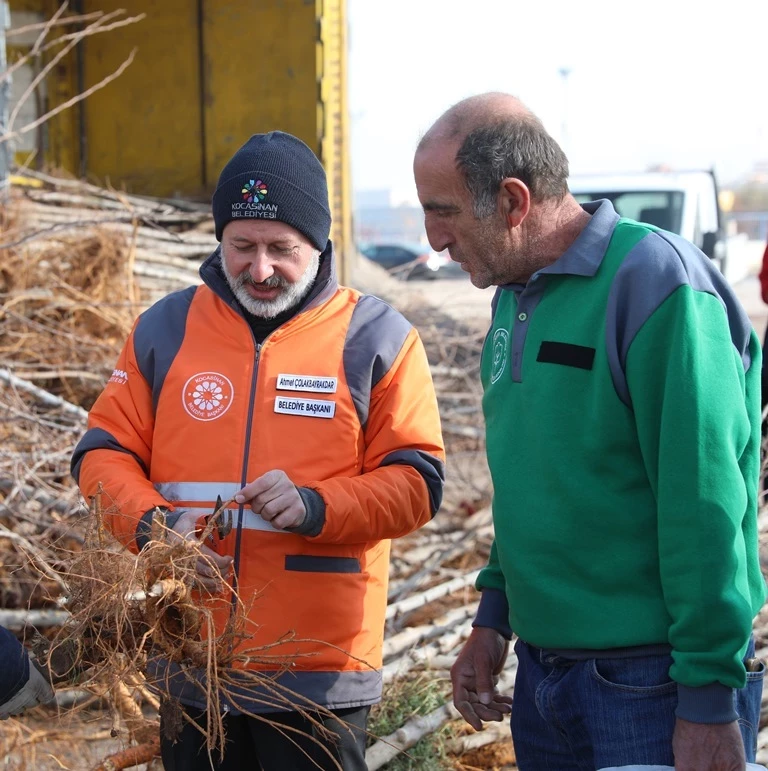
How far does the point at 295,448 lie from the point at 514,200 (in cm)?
80

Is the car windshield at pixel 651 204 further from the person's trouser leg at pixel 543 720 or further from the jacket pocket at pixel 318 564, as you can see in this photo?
the person's trouser leg at pixel 543 720

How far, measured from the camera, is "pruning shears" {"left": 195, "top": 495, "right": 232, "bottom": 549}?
223 centimetres

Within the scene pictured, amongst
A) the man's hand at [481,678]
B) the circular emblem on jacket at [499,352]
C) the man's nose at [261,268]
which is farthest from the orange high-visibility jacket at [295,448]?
the circular emblem on jacket at [499,352]

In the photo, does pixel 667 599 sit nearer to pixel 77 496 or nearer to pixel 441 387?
pixel 77 496

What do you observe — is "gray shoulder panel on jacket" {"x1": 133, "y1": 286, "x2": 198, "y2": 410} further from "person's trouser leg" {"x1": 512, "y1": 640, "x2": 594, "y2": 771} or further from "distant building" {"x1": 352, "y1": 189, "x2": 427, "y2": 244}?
"distant building" {"x1": 352, "y1": 189, "x2": 427, "y2": 244}

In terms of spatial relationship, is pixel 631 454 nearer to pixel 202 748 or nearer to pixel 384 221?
pixel 202 748

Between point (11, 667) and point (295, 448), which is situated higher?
point (295, 448)

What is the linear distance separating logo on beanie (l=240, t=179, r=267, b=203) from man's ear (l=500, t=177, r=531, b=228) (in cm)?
76

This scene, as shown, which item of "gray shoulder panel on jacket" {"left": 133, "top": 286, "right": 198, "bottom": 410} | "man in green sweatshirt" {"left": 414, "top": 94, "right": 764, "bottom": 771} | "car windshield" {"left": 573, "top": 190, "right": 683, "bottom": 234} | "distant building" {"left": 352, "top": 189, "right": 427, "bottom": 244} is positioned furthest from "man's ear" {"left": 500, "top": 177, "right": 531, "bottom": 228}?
"car windshield" {"left": 573, "top": 190, "right": 683, "bottom": 234}

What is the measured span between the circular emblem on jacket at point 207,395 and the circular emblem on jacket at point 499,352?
2.11 ft

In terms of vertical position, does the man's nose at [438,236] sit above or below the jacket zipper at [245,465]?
above

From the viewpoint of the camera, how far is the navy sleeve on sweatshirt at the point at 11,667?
80.8 inches

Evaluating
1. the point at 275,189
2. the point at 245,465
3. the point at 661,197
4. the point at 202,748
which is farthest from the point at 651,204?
the point at 202,748

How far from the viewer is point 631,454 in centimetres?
184
